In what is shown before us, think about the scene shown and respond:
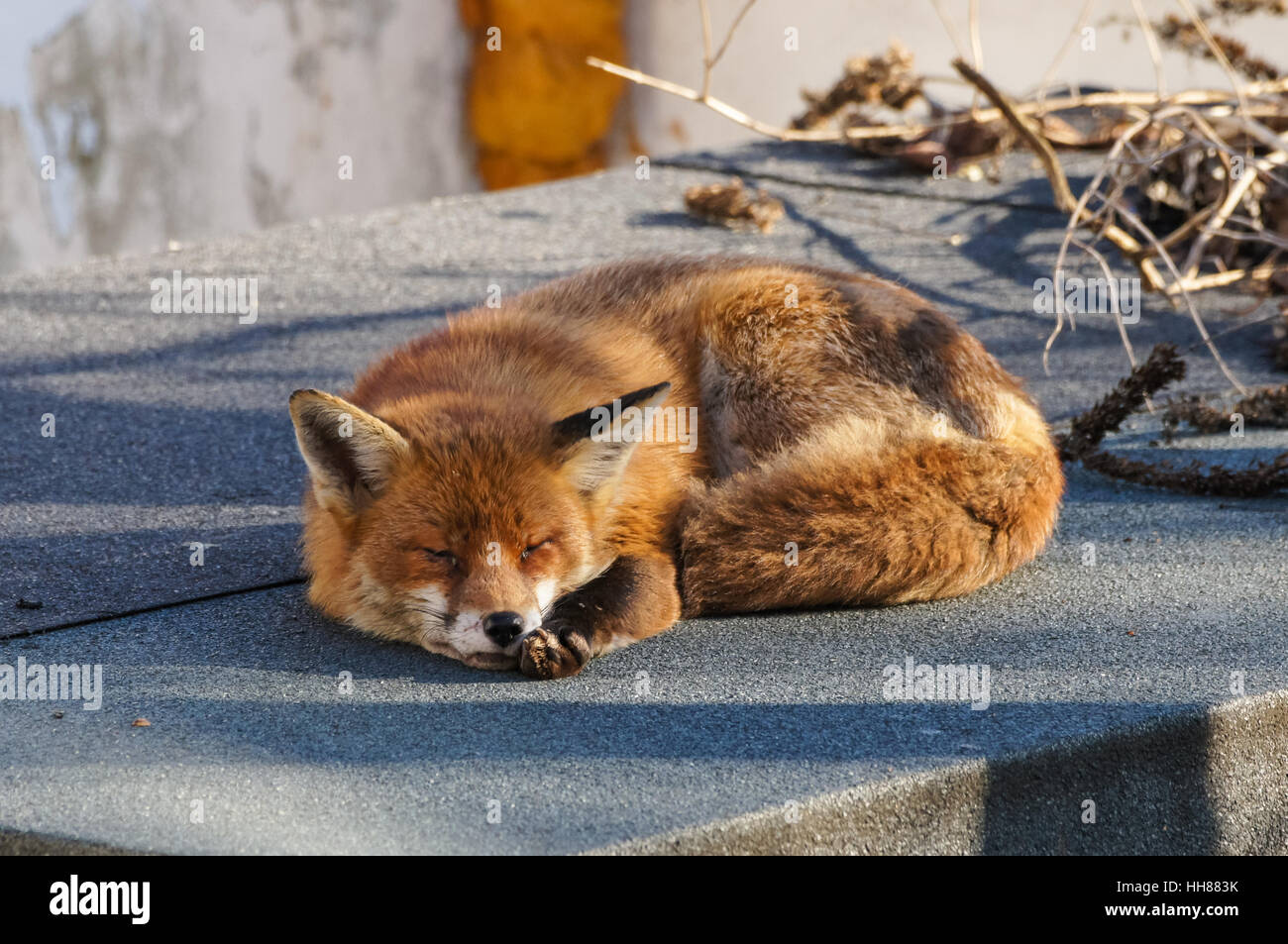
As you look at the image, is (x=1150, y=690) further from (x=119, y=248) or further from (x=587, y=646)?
(x=119, y=248)

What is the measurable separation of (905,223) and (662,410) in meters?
4.24

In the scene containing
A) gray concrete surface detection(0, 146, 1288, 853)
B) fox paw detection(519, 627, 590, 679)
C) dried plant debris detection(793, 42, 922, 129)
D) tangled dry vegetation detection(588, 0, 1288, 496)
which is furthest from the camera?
dried plant debris detection(793, 42, 922, 129)

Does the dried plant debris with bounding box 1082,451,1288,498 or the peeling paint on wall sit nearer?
the dried plant debris with bounding box 1082,451,1288,498

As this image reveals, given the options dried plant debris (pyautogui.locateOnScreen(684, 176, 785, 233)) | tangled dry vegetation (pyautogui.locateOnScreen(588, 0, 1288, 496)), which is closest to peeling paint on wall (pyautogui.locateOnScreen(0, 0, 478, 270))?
tangled dry vegetation (pyautogui.locateOnScreen(588, 0, 1288, 496))

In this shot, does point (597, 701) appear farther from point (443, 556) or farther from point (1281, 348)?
point (1281, 348)

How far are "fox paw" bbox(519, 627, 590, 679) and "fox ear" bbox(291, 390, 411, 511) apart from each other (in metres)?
0.53

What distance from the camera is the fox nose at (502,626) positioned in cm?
281

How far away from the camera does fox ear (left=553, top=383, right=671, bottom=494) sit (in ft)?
9.92

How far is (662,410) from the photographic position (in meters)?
3.61

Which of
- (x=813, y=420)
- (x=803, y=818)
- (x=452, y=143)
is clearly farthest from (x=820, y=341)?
(x=452, y=143)

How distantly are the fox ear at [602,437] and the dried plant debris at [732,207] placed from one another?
4.19 m

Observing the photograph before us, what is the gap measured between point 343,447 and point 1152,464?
2979mm

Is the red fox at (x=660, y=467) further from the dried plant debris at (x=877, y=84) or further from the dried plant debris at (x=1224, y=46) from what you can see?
the dried plant debris at (x=877, y=84)

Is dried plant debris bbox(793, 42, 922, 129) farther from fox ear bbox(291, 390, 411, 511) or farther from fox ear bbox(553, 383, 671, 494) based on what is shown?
fox ear bbox(291, 390, 411, 511)
